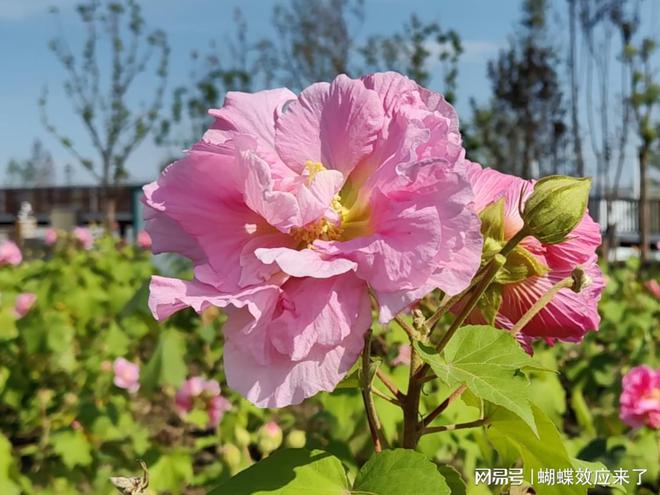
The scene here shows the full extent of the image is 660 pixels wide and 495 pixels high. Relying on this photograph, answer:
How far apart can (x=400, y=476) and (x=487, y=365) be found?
106 millimetres

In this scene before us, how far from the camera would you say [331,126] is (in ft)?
2.00

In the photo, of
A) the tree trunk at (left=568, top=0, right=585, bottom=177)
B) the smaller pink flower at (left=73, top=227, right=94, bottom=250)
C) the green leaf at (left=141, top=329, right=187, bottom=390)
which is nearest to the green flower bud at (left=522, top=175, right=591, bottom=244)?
the green leaf at (left=141, top=329, right=187, bottom=390)

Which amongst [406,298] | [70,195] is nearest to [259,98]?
[406,298]

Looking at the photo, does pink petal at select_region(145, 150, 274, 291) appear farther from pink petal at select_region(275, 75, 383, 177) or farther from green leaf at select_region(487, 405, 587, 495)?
green leaf at select_region(487, 405, 587, 495)

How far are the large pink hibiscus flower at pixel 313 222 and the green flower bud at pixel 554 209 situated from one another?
0.07 m

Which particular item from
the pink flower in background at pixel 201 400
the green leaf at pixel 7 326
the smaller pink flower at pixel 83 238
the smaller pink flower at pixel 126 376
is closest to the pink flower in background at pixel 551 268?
the pink flower in background at pixel 201 400

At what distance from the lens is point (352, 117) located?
0.59 metres

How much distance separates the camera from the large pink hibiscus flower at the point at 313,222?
0.52 meters

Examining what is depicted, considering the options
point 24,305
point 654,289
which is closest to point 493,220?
point 24,305

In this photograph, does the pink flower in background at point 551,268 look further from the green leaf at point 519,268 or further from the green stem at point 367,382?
the green stem at point 367,382

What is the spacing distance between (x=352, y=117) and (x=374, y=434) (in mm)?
263

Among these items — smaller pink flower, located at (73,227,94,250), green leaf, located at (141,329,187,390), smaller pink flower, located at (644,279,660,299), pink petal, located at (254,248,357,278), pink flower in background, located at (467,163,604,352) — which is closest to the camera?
pink petal, located at (254,248,357,278)

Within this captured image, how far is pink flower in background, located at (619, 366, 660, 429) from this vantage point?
1.92m

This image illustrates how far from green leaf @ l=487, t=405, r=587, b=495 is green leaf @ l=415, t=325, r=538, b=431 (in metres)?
0.08
